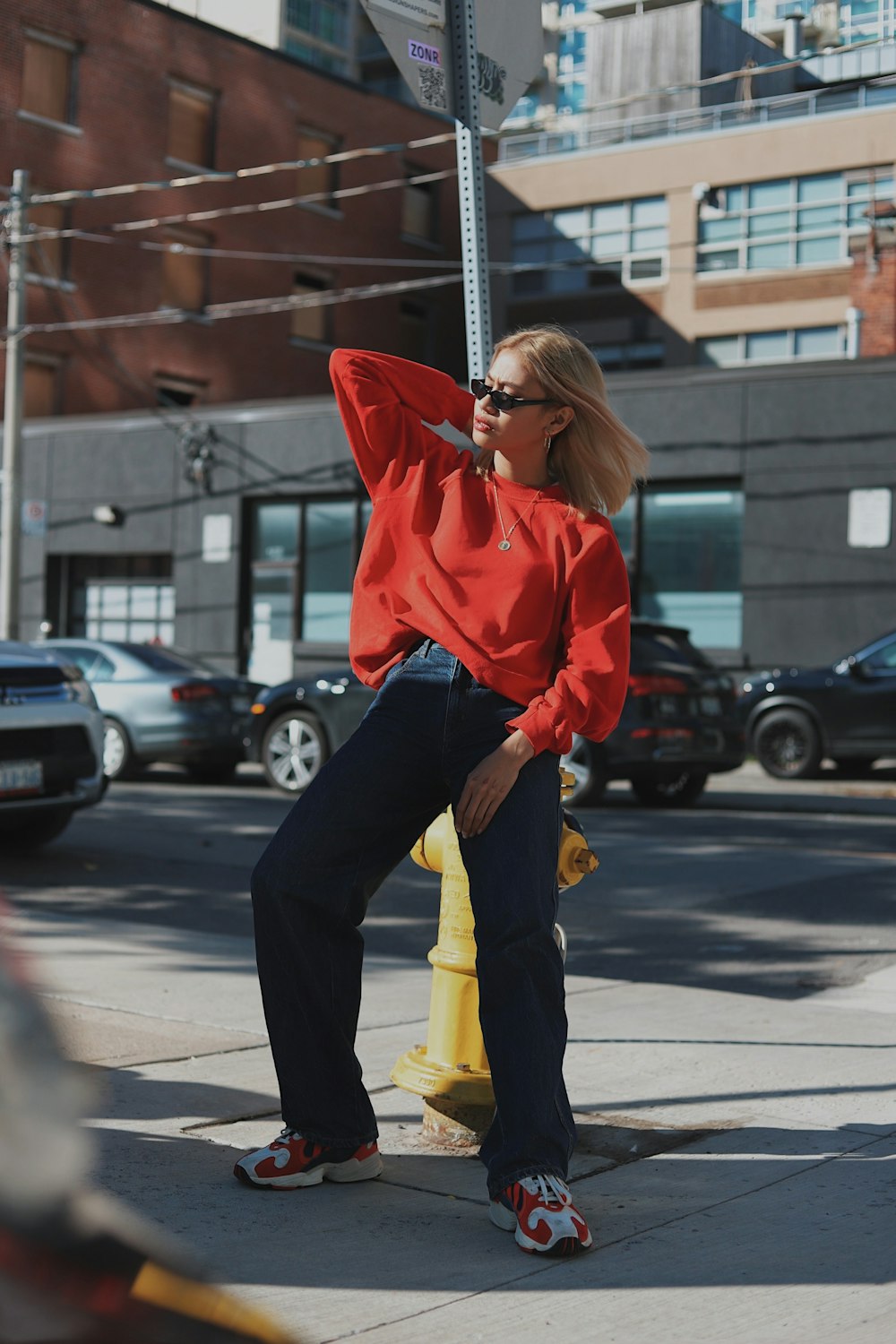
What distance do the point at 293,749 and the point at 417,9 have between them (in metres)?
11.3

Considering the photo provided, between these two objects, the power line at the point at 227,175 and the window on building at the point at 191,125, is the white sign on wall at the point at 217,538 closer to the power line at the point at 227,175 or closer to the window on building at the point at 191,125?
the power line at the point at 227,175

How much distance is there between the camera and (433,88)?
175 inches

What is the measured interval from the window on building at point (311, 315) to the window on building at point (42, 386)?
634 centimetres

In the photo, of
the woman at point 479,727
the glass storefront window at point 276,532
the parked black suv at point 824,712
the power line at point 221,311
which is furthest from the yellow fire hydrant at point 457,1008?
the power line at point 221,311

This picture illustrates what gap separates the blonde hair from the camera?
3.65 m

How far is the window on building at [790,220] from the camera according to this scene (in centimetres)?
3228

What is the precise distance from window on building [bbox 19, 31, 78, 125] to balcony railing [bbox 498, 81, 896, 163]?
1023 cm

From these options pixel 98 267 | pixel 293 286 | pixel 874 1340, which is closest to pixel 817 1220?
pixel 874 1340

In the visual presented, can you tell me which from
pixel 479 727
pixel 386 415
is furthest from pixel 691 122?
pixel 479 727

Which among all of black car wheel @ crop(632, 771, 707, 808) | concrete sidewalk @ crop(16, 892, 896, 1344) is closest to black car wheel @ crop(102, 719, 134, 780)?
black car wheel @ crop(632, 771, 707, 808)

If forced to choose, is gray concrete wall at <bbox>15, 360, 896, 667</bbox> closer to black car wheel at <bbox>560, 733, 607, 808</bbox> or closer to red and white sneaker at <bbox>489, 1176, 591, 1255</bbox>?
black car wheel at <bbox>560, 733, 607, 808</bbox>

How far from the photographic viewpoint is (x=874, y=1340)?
290cm

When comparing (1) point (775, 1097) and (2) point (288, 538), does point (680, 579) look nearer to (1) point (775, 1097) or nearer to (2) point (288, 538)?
(2) point (288, 538)

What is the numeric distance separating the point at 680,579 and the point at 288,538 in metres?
6.70
